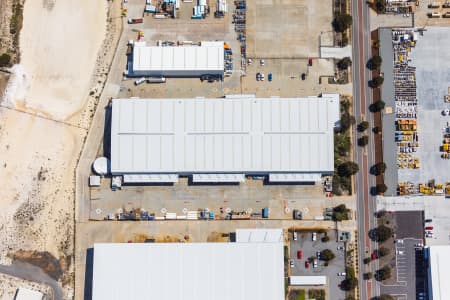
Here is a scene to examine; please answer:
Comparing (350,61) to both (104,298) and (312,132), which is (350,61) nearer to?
(312,132)

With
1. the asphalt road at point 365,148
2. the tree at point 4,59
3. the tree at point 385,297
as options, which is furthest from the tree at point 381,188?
the tree at point 4,59

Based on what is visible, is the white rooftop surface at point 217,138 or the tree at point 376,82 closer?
the white rooftop surface at point 217,138

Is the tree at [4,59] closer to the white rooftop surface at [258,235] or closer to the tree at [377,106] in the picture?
the white rooftop surface at [258,235]

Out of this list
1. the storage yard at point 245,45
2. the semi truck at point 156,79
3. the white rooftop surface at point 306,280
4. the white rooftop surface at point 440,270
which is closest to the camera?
the white rooftop surface at point 440,270

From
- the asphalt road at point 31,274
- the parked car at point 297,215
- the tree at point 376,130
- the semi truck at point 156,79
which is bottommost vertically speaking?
the asphalt road at point 31,274

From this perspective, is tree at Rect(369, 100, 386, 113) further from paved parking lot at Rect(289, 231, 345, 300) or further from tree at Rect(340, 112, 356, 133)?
paved parking lot at Rect(289, 231, 345, 300)

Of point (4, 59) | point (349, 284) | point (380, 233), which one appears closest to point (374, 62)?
point (380, 233)
